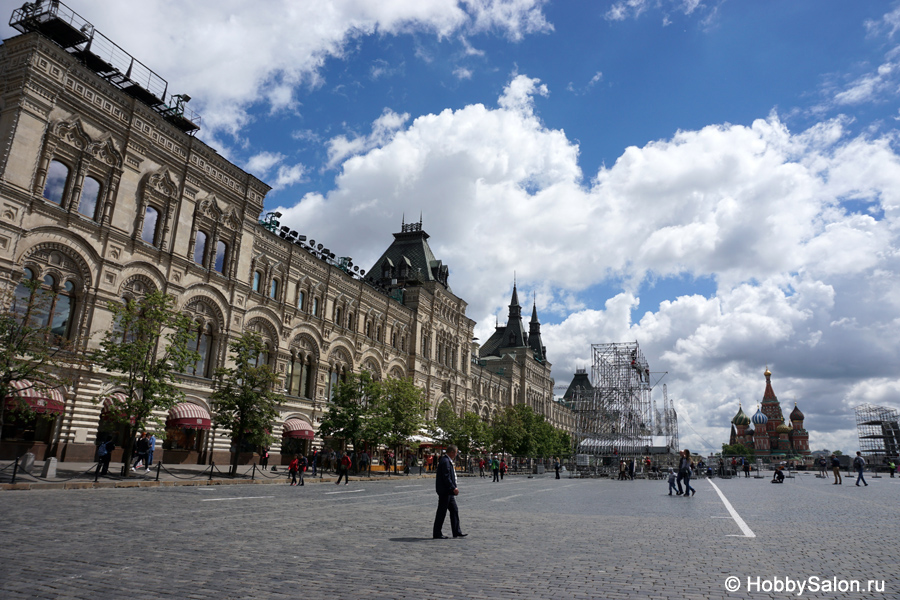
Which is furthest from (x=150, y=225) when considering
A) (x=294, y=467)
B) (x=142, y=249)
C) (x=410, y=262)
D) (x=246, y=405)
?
(x=410, y=262)

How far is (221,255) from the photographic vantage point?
35.4 meters

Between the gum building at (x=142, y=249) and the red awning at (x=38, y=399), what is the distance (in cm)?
16

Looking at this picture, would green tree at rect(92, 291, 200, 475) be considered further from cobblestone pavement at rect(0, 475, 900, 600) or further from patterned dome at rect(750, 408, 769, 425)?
patterned dome at rect(750, 408, 769, 425)

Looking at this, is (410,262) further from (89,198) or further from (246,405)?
(89,198)

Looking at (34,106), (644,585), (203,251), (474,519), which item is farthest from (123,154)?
(644,585)

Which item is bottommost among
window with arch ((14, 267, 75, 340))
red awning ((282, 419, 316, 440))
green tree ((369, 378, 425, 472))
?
red awning ((282, 419, 316, 440))

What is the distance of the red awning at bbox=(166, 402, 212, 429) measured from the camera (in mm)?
30344

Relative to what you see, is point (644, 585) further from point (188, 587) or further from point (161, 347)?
point (161, 347)

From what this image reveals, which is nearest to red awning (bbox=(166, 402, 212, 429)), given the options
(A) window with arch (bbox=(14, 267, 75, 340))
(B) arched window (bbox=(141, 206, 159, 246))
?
(A) window with arch (bbox=(14, 267, 75, 340))

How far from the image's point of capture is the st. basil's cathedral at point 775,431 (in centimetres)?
15725

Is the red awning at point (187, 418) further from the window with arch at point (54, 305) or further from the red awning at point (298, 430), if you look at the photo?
the red awning at point (298, 430)

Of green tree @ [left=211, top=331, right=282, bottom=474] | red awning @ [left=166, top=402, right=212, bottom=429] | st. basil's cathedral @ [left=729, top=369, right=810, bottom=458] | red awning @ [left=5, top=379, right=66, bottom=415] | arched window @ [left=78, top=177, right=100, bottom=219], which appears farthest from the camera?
st. basil's cathedral @ [left=729, top=369, right=810, bottom=458]

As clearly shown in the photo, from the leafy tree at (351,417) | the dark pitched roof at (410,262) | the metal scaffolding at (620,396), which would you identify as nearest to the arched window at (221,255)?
the leafy tree at (351,417)

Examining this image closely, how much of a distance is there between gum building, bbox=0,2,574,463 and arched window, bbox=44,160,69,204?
0.05m
